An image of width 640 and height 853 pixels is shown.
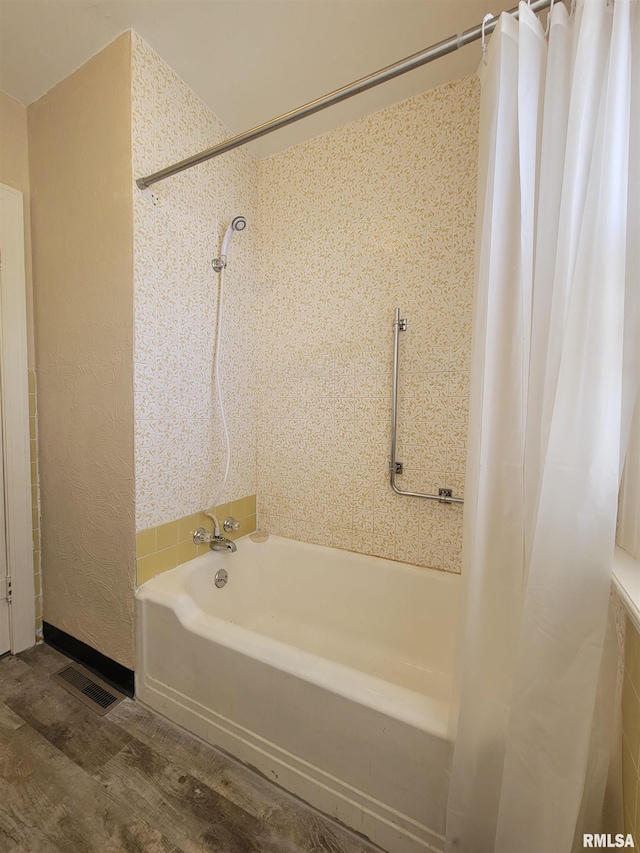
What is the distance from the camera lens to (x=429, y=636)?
1533 millimetres

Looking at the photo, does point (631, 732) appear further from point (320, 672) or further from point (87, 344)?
point (87, 344)

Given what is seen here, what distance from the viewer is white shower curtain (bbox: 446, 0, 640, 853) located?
2.15ft

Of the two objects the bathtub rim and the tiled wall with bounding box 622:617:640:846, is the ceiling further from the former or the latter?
the bathtub rim

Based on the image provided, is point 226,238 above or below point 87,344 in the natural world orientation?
above

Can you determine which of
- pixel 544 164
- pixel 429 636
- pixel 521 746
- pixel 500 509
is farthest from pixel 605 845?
pixel 544 164

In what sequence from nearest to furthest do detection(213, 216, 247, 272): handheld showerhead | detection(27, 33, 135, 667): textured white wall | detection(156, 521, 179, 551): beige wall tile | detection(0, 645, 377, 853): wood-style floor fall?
detection(0, 645, 377, 853): wood-style floor
detection(27, 33, 135, 667): textured white wall
detection(156, 521, 179, 551): beige wall tile
detection(213, 216, 247, 272): handheld showerhead

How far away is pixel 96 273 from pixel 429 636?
6.65ft

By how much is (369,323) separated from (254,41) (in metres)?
1.10

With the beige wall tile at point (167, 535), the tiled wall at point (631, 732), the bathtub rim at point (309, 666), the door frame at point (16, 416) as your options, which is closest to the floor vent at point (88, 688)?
the door frame at point (16, 416)

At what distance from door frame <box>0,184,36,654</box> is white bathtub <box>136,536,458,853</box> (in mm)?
718

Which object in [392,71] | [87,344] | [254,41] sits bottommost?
[87,344]

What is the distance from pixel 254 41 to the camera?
131 centimetres

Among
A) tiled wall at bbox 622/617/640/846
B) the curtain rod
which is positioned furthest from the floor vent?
the curtain rod

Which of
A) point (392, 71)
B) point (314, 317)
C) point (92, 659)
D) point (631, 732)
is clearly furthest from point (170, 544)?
point (392, 71)
